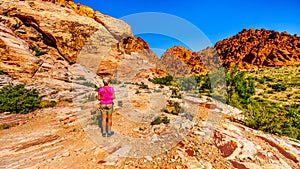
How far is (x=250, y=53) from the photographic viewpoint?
89562 mm

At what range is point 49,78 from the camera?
710 inches

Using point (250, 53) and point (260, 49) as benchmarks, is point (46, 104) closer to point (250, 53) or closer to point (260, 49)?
point (250, 53)

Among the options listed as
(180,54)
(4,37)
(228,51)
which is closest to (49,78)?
(4,37)

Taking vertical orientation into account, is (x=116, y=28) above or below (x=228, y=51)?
below

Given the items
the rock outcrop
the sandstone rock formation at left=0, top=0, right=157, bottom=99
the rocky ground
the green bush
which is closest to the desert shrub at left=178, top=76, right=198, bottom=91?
the sandstone rock formation at left=0, top=0, right=157, bottom=99

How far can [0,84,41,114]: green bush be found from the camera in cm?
1181

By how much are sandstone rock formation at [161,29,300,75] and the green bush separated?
59.6m

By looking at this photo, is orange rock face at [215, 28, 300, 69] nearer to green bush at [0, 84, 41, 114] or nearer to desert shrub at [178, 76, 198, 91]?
desert shrub at [178, 76, 198, 91]

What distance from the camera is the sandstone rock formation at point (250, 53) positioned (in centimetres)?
8225

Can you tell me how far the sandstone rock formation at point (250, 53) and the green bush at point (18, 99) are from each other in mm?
59589

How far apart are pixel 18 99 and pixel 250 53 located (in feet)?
306

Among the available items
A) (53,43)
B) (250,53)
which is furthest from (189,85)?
(250,53)

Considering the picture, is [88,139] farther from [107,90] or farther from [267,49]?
[267,49]

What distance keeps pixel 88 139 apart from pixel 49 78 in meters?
12.2
